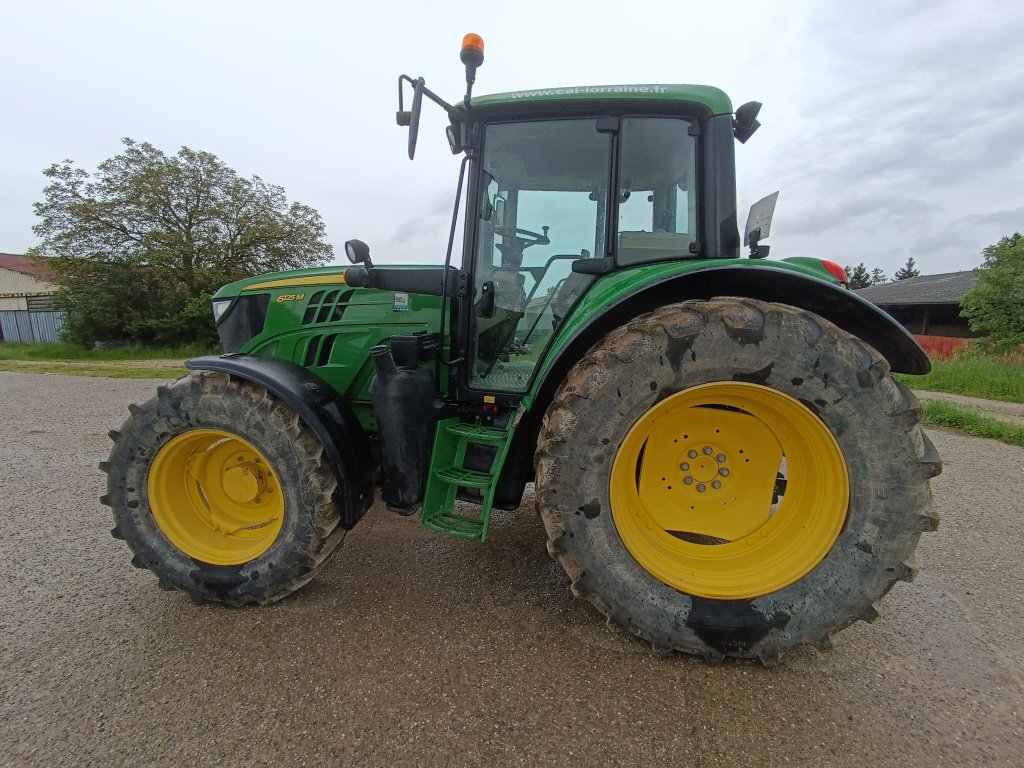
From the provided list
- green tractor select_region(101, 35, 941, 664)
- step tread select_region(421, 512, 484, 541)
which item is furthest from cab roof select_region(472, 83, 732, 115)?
step tread select_region(421, 512, 484, 541)

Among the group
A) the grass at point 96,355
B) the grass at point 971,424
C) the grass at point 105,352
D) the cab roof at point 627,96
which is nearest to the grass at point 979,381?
the grass at point 971,424

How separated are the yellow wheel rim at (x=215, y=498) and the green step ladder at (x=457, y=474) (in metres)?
0.70

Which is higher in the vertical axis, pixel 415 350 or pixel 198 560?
pixel 415 350

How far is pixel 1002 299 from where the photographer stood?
14.6 metres

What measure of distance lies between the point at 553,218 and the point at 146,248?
20902 millimetres

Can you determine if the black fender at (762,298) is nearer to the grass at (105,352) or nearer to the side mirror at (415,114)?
the side mirror at (415,114)

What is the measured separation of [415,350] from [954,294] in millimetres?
27644

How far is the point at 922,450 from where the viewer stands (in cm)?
166

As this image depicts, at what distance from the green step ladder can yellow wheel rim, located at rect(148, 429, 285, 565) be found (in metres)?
0.70

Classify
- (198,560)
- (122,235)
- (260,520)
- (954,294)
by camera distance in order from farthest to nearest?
(954,294)
(122,235)
(260,520)
(198,560)

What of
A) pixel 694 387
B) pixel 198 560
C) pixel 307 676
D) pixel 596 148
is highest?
pixel 596 148

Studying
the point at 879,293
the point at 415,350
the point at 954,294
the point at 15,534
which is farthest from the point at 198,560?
the point at 879,293

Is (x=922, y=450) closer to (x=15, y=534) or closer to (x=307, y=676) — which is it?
(x=307, y=676)

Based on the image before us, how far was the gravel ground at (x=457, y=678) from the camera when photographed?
1.49 m
